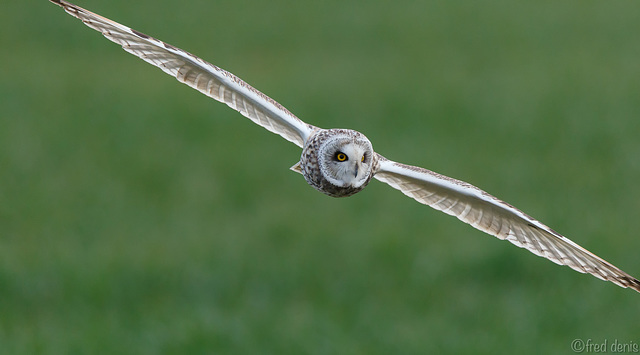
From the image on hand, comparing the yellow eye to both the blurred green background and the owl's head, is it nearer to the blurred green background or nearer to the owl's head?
the owl's head

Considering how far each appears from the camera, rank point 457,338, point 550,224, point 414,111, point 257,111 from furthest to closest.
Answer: point 414,111, point 550,224, point 457,338, point 257,111

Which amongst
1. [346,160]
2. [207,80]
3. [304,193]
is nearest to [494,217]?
[346,160]

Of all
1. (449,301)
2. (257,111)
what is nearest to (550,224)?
(449,301)

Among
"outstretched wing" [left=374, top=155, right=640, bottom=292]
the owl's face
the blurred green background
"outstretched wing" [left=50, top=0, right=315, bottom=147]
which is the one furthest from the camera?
the blurred green background

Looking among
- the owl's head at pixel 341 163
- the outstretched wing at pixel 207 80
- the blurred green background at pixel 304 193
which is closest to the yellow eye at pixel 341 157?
the owl's head at pixel 341 163

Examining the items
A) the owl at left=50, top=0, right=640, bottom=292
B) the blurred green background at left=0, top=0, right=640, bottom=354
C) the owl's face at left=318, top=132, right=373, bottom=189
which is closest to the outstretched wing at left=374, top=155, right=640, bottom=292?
the owl at left=50, top=0, right=640, bottom=292

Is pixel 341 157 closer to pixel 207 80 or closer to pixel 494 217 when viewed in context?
pixel 494 217

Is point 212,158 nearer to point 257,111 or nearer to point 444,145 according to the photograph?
point 444,145
